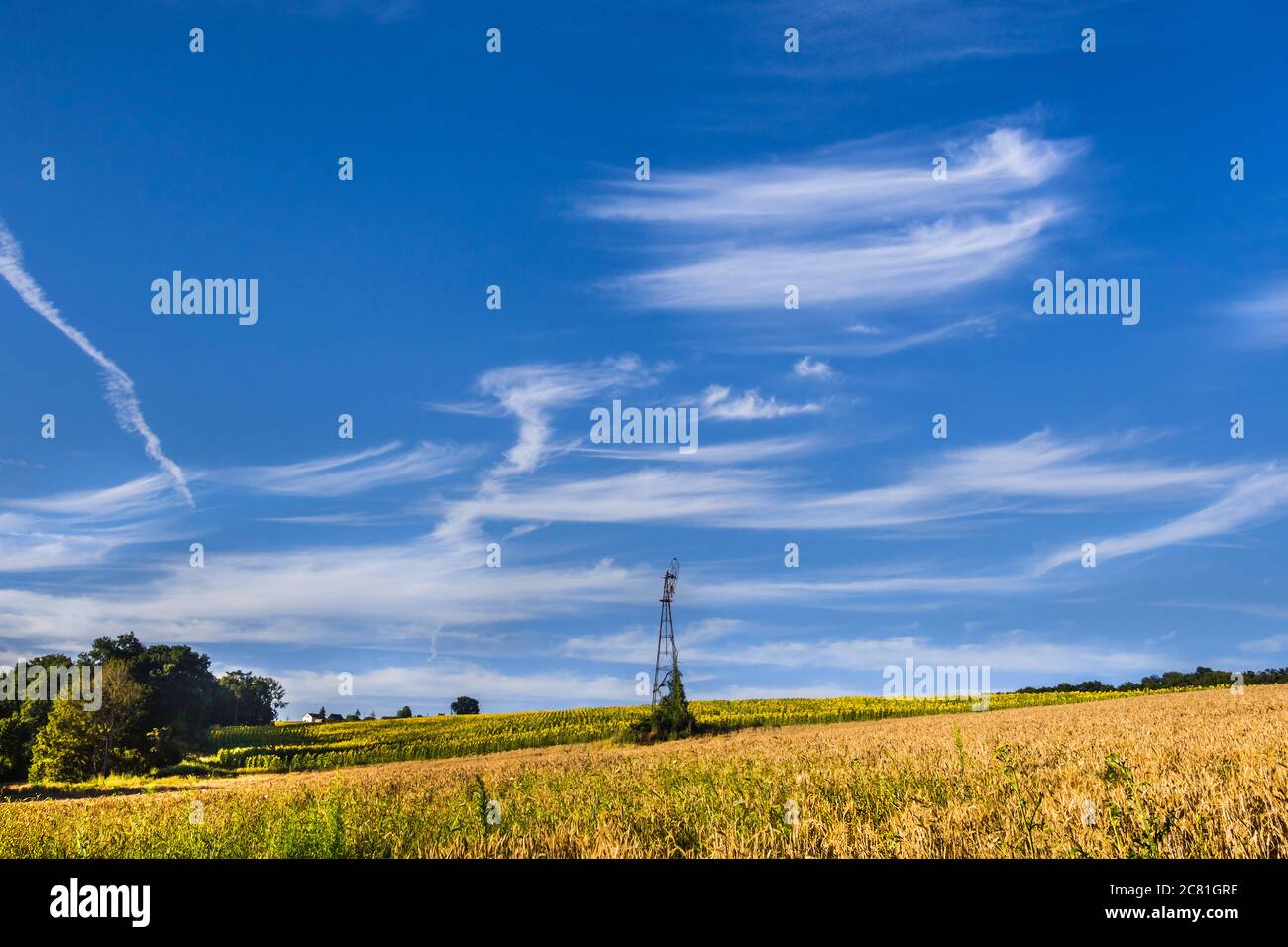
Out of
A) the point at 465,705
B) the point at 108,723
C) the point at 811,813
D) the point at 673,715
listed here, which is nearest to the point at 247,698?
the point at 465,705

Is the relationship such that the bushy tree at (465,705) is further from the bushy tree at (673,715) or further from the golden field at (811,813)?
the golden field at (811,813)

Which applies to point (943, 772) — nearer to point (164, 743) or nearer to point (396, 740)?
point (396, 740)

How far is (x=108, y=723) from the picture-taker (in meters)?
57.4

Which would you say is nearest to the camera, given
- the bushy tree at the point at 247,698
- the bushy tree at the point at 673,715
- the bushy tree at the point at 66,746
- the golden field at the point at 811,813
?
the golden field at the point at 811,813

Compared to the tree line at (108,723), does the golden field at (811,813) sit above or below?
above

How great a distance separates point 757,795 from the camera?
37.0ft

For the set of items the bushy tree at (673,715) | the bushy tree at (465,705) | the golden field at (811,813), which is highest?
the golden field at (811,813)

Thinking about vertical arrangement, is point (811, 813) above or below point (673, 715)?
above

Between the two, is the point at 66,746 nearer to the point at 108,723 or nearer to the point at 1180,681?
the point at 108,723

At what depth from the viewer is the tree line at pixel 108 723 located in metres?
56.2

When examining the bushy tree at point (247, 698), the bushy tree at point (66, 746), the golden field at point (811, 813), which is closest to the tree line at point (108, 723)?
the bushy tree at point (66, 746)

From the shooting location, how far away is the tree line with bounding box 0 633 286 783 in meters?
56.2
